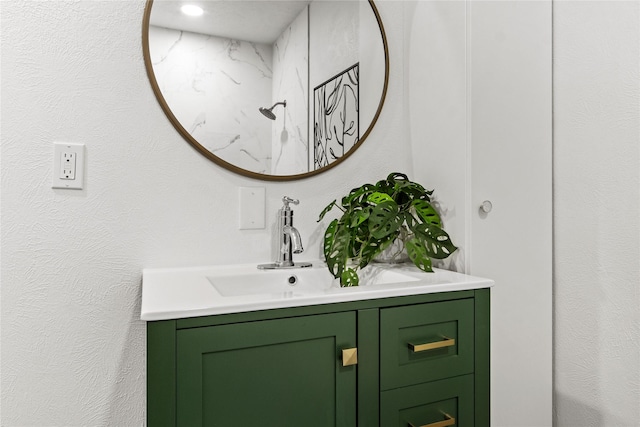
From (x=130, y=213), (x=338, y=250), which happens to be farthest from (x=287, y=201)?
(x=130, y=213)

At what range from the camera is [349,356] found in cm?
88

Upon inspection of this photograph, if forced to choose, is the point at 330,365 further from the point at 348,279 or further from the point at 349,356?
the point at 348,279

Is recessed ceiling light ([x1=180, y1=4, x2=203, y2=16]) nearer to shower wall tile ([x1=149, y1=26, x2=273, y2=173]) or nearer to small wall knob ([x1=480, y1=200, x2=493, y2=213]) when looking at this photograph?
shower wall tile ([x1=149, y1=26, x2=273, y2=173])

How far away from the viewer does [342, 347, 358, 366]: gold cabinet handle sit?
872mm

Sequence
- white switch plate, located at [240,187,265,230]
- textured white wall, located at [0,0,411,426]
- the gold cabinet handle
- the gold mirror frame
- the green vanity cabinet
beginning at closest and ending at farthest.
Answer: the green vanity cabinet < the gold cabinet handle < textured white wall, located at [0,0,411,426] < the gold mirror frame < white switch plate, located at [240,187,265,230]

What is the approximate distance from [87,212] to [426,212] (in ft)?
3.09

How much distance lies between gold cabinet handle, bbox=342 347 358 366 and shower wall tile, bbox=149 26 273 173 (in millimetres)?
637

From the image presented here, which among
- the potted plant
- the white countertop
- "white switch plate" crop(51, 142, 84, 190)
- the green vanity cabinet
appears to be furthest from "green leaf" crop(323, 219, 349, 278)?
"white switch plate" crop(51, 142, 84, 190)

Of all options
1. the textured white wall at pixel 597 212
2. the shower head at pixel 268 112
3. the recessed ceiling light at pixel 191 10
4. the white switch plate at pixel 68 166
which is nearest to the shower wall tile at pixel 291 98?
the shower head at pixel 268 112

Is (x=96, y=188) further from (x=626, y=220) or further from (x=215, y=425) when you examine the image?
(x=626, y=220)

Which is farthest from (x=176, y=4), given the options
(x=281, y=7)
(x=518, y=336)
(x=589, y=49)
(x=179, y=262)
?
(x=518, y=336)

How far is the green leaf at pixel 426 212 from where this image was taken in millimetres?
1251

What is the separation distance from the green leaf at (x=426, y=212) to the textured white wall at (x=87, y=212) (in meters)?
0.57

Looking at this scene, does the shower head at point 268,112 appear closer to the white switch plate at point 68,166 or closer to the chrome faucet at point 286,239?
the chrome faucet at point 286,239
